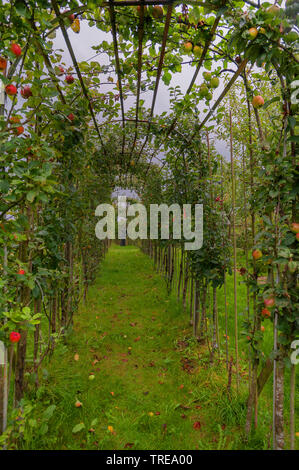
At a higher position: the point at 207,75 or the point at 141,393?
the point at 207,75

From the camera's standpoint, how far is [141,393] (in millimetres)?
2385

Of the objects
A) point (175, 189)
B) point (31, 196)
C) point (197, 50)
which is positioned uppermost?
point (197, 50)

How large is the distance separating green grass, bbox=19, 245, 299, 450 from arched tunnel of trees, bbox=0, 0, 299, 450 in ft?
0.06

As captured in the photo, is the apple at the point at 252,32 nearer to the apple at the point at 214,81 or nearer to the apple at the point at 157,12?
the apple at the point at 157,12

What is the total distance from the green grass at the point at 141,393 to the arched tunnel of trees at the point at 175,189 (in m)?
0.02

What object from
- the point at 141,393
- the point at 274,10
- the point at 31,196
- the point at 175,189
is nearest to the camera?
the point at 31,196

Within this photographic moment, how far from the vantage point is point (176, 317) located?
397 centimetres

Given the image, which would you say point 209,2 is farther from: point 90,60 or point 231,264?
point 231,264

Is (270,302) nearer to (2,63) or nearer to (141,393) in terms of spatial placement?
(141,393)

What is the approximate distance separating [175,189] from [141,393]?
245cm

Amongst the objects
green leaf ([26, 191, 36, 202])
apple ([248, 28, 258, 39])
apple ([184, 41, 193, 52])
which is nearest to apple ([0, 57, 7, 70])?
green leaf ([26, 191, 36, 202])

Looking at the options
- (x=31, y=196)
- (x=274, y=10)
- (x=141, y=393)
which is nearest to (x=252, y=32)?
(x=274, y=10)

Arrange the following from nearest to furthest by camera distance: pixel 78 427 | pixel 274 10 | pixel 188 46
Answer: pixel 274 10 → pixel 78 427 → pixel 188 46

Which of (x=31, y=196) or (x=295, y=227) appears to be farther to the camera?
(x=295, y=227)
